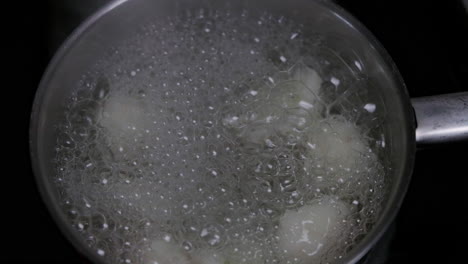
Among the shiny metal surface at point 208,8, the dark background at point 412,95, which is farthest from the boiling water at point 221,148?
the dark background at point 412,95

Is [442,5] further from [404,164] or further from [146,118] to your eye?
[146,118]

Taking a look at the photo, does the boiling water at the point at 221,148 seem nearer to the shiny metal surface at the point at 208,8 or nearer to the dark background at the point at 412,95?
the shiny metal surface at the point at 208,8

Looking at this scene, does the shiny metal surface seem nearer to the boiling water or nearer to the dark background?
the boiling water

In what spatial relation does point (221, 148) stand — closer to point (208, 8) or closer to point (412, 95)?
point (208, 8)

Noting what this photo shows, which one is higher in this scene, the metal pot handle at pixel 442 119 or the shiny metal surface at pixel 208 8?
the shiny metal surface at pixel 208 8

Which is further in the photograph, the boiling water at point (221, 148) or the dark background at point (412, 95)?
the dark background at point (412, 95)

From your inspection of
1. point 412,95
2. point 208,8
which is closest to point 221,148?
point 208,8

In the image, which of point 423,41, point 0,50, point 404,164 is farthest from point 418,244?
point 0,50
